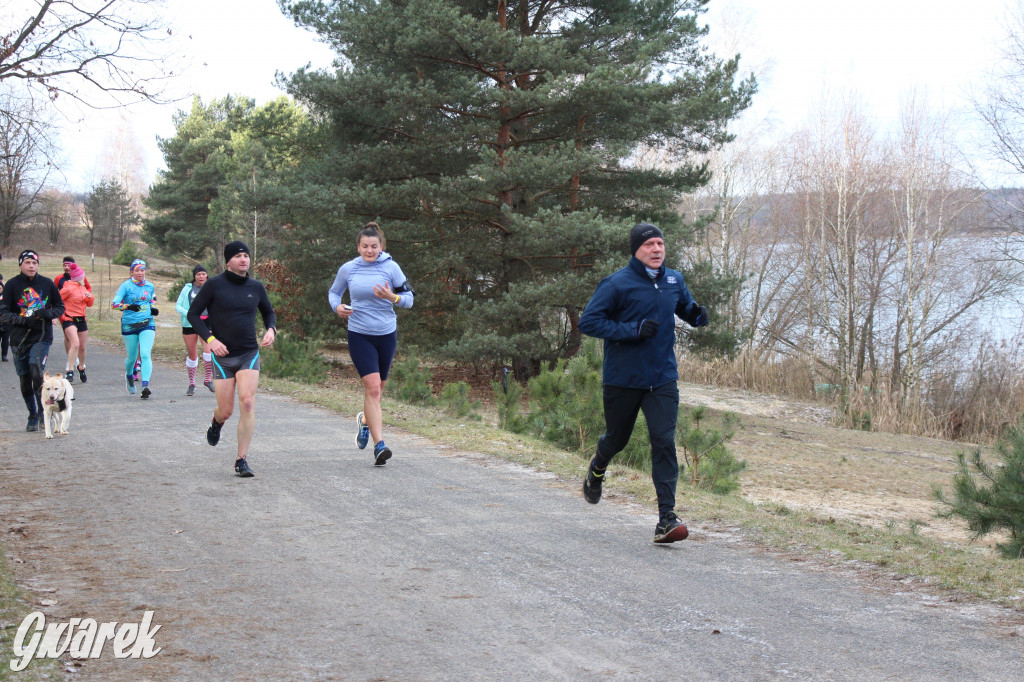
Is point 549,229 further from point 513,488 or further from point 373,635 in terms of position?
point 373,635

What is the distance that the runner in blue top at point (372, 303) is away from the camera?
26.9 feet

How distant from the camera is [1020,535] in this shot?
710cm

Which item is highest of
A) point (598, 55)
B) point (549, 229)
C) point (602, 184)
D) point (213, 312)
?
point (598, 55)

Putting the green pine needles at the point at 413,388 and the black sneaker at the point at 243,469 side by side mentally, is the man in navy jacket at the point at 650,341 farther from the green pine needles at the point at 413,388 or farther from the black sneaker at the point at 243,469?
the green pine needles at the point at 413,388

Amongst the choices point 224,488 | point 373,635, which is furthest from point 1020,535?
point 224,488

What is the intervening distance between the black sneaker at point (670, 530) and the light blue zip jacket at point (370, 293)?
3.34 m

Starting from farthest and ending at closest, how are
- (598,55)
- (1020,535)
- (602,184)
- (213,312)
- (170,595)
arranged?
(602,184) → (598,55) → (213,312) → (1020,535) → (170,595)

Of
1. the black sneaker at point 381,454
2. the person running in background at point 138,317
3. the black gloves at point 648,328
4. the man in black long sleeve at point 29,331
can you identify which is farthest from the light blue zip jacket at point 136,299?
the black gloves at point 648,328

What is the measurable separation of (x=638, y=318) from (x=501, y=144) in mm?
15684

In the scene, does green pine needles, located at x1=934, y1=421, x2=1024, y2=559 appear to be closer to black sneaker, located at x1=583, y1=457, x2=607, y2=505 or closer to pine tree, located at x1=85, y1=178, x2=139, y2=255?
black sneaker, located at x1=583, y1=457, x2=607, y2=505

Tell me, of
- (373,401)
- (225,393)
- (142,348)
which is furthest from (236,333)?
(142,348)

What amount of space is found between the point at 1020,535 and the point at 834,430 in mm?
16054

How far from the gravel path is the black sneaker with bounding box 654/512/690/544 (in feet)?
0.35

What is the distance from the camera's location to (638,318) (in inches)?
235
